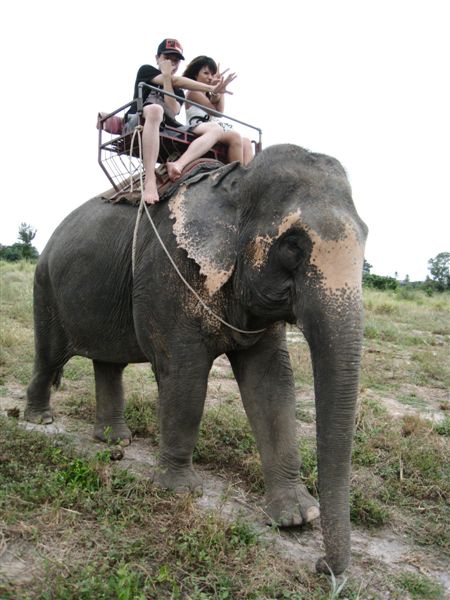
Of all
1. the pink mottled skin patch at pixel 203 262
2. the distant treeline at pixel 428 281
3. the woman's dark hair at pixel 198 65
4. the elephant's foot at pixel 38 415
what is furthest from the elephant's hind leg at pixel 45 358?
the distant treeline at pixel 428 281

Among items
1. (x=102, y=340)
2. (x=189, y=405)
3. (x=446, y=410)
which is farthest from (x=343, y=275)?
(x=446, y=410)

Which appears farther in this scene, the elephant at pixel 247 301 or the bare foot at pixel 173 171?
the bare foot at pixel 173 171

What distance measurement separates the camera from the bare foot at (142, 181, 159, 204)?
147 inches

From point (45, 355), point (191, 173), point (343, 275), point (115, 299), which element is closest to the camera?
point (343, 275)

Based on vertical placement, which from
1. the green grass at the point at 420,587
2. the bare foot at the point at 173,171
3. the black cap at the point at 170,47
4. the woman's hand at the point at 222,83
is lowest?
the green grass at the point at 420,587

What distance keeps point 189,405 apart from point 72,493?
775 millimetres

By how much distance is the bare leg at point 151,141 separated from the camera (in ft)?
12.4

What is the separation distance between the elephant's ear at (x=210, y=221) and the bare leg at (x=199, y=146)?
0.19 meters

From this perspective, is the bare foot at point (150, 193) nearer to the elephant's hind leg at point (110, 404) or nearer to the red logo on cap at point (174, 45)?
the red logo on cap at point (174, 45)

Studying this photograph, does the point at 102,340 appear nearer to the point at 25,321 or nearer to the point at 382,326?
the point at 25,321

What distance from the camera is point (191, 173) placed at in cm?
379

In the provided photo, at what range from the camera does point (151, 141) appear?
12.6 ft

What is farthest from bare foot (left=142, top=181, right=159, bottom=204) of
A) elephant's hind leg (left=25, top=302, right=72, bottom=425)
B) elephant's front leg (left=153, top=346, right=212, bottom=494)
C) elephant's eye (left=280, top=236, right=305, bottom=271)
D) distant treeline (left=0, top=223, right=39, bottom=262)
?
distant treeline (left=0, top=223, right=39, bottom=262)

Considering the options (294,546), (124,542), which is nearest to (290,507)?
(294,546)
